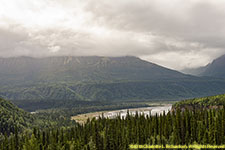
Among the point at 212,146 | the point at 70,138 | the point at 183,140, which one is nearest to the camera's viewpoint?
the point at 212,146

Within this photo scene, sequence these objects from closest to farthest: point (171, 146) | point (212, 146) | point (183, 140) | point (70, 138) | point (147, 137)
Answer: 1. point (212, 146)
2. point (171, 146)
3. point (183, 140)
4. point (147, 137)
5. point (70, 138)

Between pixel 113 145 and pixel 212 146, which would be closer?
pixel 212 146

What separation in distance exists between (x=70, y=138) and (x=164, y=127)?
6917cm

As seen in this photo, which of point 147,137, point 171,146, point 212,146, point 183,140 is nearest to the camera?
point 212,146

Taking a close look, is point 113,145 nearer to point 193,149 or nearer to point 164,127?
point 164,127

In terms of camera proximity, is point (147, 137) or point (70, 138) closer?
point (147, 137)

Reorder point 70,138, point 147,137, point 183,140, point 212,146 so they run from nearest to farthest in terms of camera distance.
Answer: point 212,146 → point 183,140 → point 147,137 → point 70,138

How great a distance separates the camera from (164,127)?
16925cm

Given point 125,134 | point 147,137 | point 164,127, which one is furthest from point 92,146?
point 164,127

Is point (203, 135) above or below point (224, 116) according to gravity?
below

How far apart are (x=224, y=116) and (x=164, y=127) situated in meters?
38.0

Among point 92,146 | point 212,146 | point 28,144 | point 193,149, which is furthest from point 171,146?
point 28,144

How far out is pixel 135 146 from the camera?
16562 cm

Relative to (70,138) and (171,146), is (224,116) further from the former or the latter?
(70,138)
